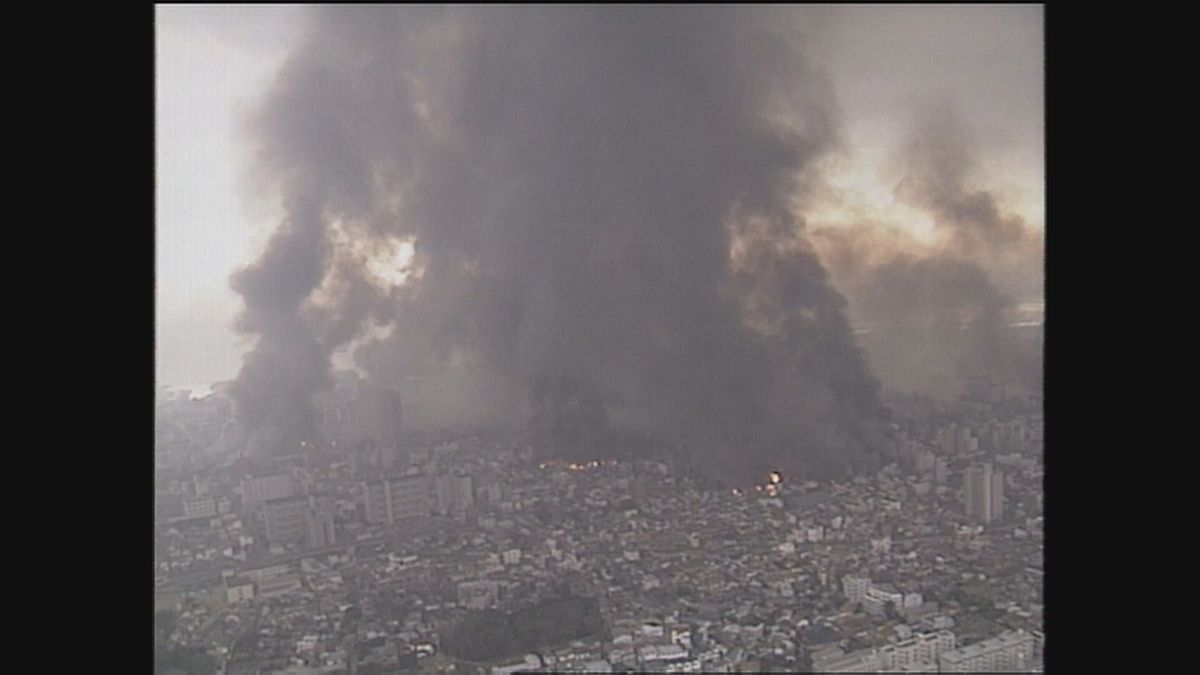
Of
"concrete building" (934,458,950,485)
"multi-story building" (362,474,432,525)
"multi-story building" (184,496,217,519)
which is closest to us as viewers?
"multi-story building" (184,496,217,519)

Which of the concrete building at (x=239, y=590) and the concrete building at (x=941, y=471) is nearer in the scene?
the concrete building at (x=239, y=590)

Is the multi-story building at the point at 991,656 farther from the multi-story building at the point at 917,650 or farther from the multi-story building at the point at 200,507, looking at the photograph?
the multi-story building at the point at 200,507

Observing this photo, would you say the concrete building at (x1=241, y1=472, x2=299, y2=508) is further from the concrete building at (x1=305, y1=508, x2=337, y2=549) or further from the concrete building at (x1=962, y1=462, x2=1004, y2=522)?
the concrete building at (x1=962, y1=462, x2=1004, y2=522)

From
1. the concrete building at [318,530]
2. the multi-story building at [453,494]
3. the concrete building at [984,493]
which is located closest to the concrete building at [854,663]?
the concrete building at [984,493]

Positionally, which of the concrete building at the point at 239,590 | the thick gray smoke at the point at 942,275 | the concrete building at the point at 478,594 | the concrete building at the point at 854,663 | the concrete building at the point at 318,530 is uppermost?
the thick gray smoke at the point at 942,275

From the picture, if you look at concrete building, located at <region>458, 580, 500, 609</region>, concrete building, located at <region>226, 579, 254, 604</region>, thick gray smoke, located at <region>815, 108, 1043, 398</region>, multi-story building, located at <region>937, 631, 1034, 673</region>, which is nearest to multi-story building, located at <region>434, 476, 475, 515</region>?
concrete building, located at <region>458, 580, 500, 609</region>
